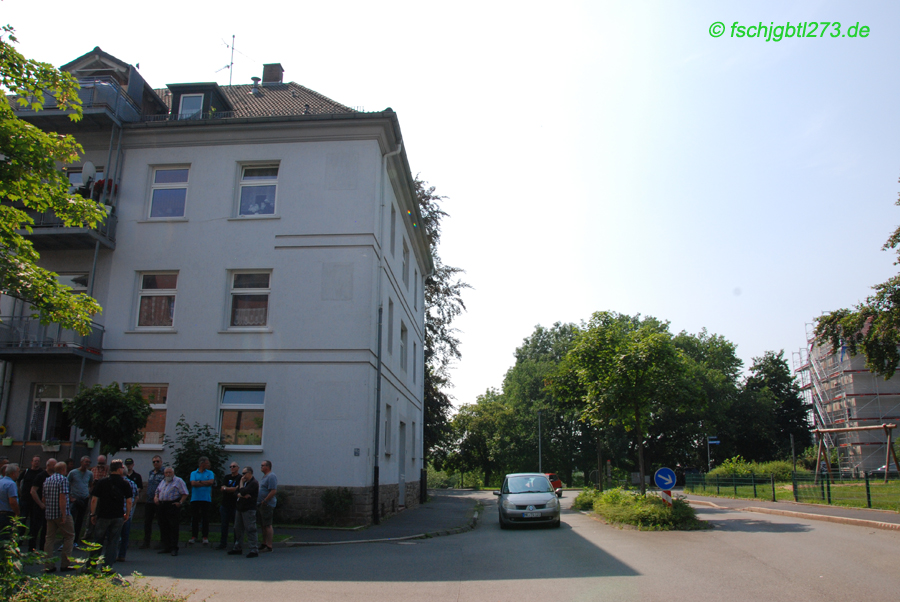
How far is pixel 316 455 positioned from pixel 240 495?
5.24 meters

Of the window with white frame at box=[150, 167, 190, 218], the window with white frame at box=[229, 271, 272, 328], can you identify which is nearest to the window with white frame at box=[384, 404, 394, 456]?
the window with white frame at box=[229, 271, 272, 328]

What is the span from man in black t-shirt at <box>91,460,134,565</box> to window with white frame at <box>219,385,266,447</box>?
Answer: 23.9 feet

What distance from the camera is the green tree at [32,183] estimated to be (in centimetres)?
1113

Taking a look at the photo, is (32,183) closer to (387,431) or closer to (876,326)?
(387,431)

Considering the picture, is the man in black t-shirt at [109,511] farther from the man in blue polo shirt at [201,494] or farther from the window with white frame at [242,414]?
the window with white frame at [242,414]

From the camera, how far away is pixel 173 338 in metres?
18.2

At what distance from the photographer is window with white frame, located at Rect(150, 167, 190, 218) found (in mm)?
19359

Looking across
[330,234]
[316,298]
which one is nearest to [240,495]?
[316,298]

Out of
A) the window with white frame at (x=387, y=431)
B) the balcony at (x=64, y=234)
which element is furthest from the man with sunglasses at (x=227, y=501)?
the balcony at (x=64, y=234)

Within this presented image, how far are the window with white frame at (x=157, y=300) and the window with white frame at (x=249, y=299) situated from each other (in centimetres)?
179

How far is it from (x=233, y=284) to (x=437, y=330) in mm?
17652

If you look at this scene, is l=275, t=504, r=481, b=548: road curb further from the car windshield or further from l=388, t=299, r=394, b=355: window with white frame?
l=388, t=299, r=394, b=355: window with white frame

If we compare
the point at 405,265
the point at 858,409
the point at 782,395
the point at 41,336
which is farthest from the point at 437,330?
the point at 782,395

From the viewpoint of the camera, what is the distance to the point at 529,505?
55.6 ft
